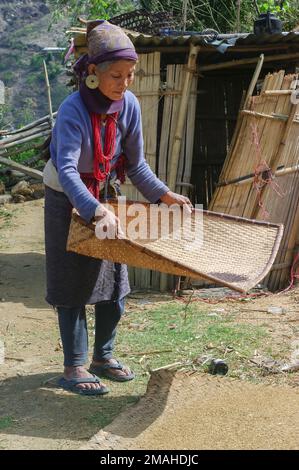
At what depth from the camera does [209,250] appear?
412cm

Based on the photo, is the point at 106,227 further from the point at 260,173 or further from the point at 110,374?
the point at 260,173

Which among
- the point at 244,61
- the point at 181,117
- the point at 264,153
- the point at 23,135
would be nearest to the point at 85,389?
the point at 264,153

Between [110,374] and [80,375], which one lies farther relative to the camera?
[110,374]

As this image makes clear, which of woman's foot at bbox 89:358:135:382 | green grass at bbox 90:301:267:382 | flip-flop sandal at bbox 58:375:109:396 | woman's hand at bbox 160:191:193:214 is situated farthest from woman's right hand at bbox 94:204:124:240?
green grass at bbox 90:301:267:382

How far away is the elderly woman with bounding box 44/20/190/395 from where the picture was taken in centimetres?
359

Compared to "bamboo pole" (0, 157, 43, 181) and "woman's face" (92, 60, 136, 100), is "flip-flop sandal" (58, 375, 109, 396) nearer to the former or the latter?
"woman's face" (92, 60, 136, 100)

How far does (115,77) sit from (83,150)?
0.38 meters

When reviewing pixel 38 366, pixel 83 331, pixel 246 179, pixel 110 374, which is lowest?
pixel 38 366

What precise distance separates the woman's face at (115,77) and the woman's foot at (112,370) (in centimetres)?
147

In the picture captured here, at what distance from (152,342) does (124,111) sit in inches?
70.4

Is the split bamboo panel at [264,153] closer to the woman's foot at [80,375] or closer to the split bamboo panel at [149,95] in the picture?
the split bamboo panel at [149,95]

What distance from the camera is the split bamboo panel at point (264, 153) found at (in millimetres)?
6391

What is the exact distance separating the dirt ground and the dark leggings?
8.0 inches

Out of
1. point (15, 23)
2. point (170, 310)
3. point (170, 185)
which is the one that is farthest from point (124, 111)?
point (15, 23)
